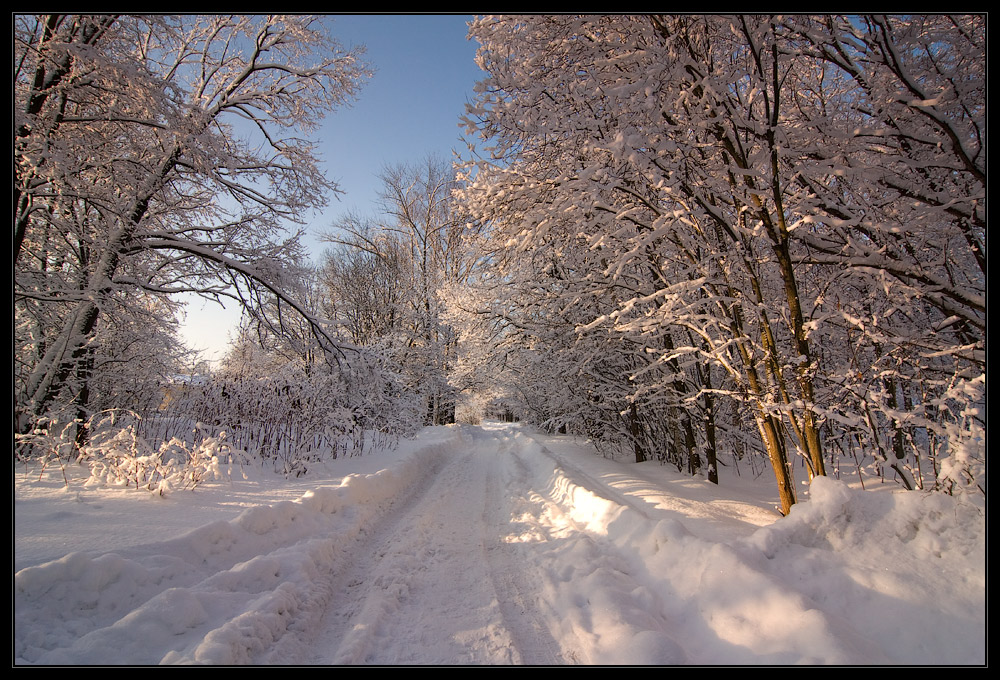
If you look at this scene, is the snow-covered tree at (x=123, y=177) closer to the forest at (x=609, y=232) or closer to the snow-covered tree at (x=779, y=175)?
the forest at (x=609, y=232)

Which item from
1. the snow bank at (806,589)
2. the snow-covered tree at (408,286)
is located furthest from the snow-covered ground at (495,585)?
the snow-covered tree at (408,286)

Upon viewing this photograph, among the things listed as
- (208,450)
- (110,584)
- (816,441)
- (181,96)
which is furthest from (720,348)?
(181,96)

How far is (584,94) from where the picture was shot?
13.0 ft

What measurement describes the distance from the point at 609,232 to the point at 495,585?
404cm

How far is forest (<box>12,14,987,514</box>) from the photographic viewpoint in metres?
3.50

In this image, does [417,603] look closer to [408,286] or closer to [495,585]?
[495,585]

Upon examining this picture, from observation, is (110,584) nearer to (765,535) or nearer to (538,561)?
(538,561)

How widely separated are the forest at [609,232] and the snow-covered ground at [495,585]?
2.35ft

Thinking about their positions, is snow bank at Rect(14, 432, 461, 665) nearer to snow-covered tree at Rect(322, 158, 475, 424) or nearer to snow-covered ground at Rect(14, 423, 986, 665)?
snow-covered ground at Rect(14, 423, 986, 665)

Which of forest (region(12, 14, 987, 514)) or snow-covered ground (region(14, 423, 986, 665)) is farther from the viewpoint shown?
forest (region(12, 14, 987, 514))

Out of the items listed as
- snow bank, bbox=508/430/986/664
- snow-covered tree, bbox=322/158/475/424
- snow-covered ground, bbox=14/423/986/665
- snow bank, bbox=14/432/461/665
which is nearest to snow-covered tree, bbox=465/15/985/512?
snow bank, bbox=508/430/986/664

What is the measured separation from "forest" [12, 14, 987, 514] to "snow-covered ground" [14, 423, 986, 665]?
0.72 m

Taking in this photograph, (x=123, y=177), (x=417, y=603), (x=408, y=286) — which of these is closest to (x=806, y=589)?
(x=417, y=603)

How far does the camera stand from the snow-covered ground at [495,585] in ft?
6.74
